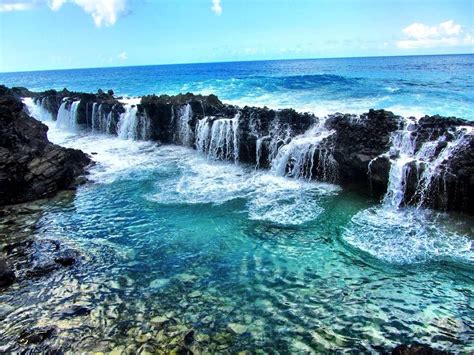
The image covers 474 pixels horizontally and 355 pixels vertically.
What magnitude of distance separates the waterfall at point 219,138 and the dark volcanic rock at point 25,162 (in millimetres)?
8611

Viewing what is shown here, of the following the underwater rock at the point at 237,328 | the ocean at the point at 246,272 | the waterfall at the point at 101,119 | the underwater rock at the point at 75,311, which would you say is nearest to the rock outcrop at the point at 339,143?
the ocean at the point at 246,272

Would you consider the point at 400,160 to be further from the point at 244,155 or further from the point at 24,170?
the point at 24,170

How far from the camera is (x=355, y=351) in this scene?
8547 millimetres

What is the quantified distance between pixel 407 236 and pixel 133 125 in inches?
969

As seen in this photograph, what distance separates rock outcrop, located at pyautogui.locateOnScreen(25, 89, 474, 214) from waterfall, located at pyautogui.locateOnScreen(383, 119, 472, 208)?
0.04 meters

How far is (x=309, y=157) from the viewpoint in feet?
67.9

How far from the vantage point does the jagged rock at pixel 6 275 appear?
1132cm

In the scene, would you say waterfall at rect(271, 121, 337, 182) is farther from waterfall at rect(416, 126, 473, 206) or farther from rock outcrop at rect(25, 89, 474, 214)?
waterfall at rect(416, 126, 473, 206)

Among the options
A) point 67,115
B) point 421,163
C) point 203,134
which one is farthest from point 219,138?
point 67,115

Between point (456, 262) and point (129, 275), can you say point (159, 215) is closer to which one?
point (129, 275)

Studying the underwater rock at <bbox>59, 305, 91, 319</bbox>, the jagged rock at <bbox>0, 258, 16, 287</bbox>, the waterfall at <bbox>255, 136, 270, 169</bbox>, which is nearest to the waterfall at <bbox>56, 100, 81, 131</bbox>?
the waterfall at <bbox>255, 136, 270, 169</bbox>

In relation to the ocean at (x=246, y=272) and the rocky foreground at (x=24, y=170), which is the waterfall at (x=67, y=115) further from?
the ocean at (x=246, y=272)

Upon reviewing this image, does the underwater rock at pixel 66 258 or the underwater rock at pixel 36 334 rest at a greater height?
the underwater rock at pixel 66 258

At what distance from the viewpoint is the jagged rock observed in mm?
11320
